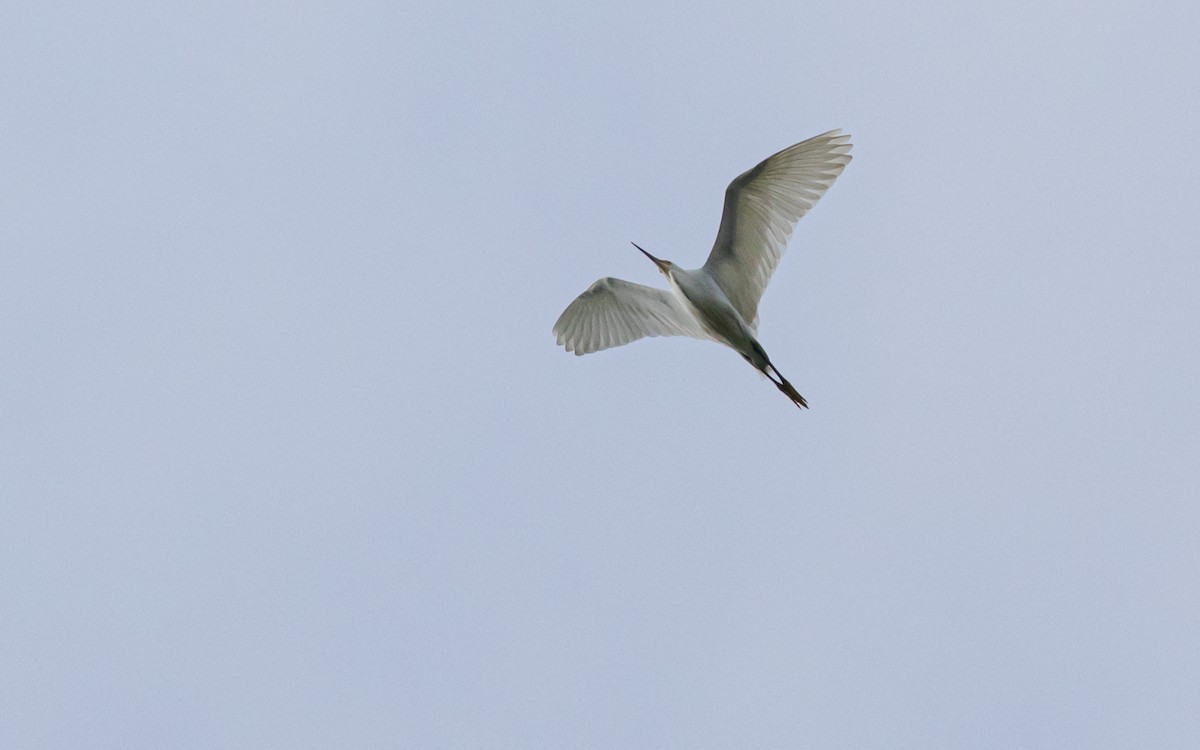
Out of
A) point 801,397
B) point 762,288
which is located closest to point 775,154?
point 762,288

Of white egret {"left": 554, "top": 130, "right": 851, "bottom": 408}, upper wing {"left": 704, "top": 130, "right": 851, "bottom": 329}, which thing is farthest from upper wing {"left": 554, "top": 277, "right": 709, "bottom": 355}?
upper wing {"left": 704, "top": 130, "right": 851, "bottom": 329}

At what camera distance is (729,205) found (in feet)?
38.1

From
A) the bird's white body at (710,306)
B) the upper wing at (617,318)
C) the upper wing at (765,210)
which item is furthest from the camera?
the upper wing at (617,318)

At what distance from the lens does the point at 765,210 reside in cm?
1169

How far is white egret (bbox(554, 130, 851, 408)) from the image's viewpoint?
11359 millimetres

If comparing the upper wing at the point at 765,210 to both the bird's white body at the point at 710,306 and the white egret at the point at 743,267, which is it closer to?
the white egret at the point at 743,267

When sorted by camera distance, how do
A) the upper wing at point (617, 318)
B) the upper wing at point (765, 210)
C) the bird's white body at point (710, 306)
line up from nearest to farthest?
1. the upper wing at point (765, 210)
2. the bird's white body at point (710, 306)
3. the upper wing at point (617, 318)

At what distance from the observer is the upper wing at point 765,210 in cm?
1130

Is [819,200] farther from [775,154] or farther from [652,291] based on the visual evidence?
[652,291]

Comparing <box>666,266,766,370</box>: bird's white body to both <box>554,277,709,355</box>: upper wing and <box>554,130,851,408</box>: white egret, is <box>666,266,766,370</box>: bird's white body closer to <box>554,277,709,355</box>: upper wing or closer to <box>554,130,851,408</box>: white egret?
<box>554,130,851,408</box>: white egret

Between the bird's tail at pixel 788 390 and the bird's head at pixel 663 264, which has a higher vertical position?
the bird's head at pixel 663 264

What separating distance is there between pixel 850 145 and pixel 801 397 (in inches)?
110

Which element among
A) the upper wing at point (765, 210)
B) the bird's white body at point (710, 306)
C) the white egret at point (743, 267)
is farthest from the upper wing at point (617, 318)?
the upper wing at point (765, 210)

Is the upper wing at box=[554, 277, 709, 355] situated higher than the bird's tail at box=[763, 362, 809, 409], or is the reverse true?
the upper wing at box=[554, 277, 709, 355]
